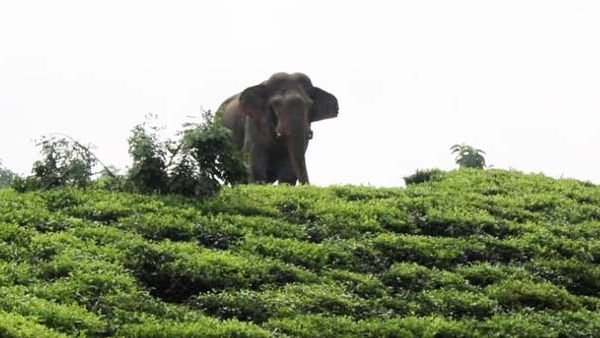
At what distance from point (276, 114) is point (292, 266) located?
6.72 meters

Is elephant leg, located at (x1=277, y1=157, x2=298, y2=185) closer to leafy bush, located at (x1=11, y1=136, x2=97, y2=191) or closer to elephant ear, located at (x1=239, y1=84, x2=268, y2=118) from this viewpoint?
elephant ear, located at (x1=239, y1=84, x2=268, y2=118)

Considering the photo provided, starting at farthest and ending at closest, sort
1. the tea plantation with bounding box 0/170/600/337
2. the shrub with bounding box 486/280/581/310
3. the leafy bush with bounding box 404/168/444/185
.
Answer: the leafy bush with bounding box 404/168/444/185, the shrub with bounding box 486/280/581/310, the tea plantation with bounding box 0/170/600/337

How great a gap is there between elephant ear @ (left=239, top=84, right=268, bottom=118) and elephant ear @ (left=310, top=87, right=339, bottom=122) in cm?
69

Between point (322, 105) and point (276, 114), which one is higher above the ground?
point (322, 105)

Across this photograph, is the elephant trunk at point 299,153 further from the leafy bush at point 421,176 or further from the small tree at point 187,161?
the small tree at point 187,161

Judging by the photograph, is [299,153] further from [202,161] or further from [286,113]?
[202,161]

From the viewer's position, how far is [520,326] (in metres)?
10.1

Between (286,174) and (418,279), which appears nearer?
(418,279)

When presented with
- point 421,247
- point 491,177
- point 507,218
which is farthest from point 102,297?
point 491,177

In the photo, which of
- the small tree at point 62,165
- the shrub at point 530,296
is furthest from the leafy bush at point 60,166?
the shrub at point 530,296

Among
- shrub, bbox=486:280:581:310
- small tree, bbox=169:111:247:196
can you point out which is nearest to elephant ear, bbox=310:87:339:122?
small tree, bbox=169:111:247:196

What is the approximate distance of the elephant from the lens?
17.2 m

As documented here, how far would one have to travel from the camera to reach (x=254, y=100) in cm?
1795

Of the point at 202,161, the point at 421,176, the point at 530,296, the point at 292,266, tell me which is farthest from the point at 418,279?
the point at 421,176
